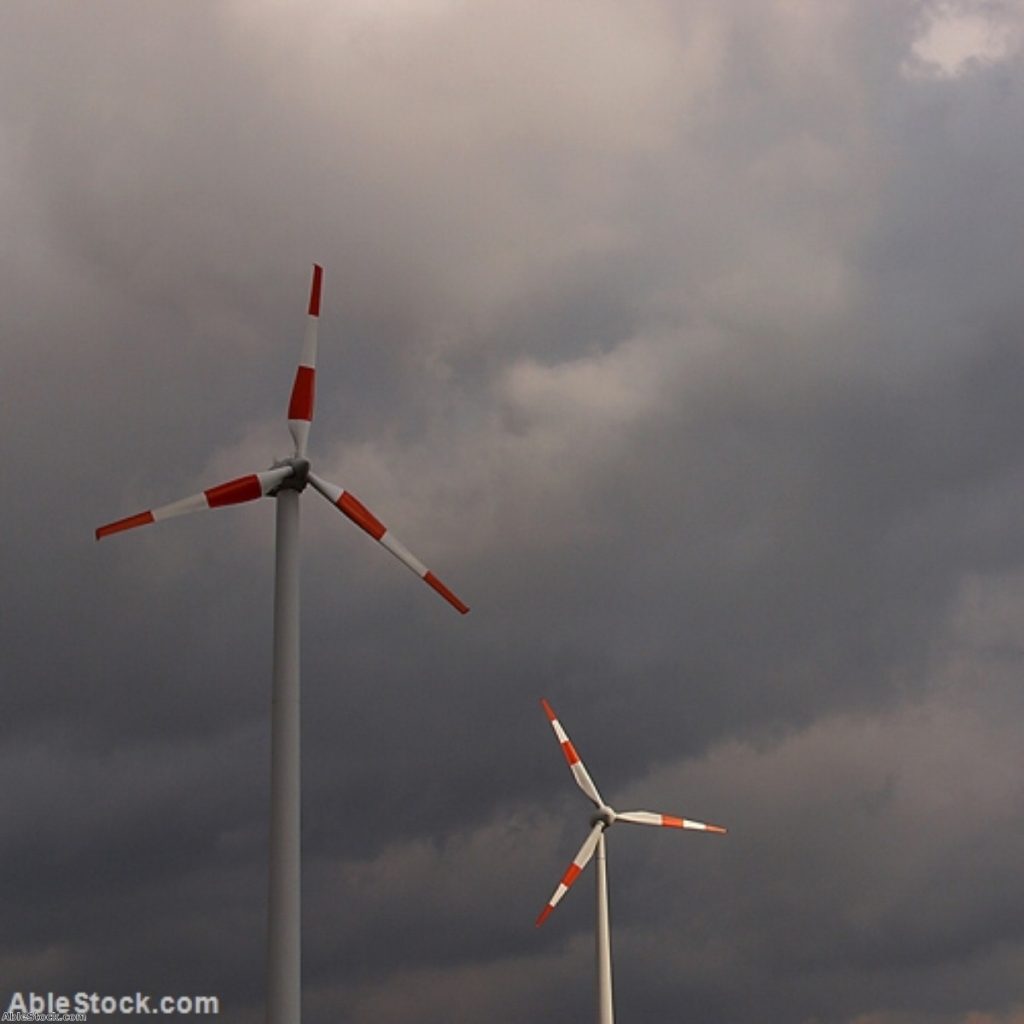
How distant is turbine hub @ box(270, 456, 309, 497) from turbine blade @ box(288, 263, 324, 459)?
3.75 m

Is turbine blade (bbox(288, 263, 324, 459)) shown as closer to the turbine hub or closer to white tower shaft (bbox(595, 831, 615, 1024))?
the turbine hub

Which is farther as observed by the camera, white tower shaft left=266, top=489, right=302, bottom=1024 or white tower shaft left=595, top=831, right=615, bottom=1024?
white tower shaft left=595, top=831, right=615, bottom=1024

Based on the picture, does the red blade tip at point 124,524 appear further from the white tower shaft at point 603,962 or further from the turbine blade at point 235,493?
the white tower shaft at point 603,962

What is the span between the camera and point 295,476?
67.9 metres

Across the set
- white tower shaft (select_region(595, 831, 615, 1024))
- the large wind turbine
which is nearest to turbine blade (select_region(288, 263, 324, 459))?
the large wind turbine

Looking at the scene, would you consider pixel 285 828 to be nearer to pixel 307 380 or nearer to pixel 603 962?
pixel 307 380

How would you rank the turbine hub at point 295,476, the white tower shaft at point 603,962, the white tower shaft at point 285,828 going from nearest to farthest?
the white tower shaft at point 285,828 → the turbine hub at point 295,476 → the white tower shaft at point 603,962

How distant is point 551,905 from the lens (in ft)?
375

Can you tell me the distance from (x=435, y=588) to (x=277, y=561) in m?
9.25

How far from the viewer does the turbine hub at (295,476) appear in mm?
67875

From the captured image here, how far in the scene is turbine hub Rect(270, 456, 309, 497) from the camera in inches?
2672

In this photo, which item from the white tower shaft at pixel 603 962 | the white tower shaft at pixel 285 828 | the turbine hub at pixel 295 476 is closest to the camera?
the white tower shaft at pixel 285 828

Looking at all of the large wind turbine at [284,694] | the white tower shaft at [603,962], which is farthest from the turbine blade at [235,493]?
the white tower shaft at [603,962]

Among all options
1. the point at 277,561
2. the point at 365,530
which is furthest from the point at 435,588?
the point at 277,561
